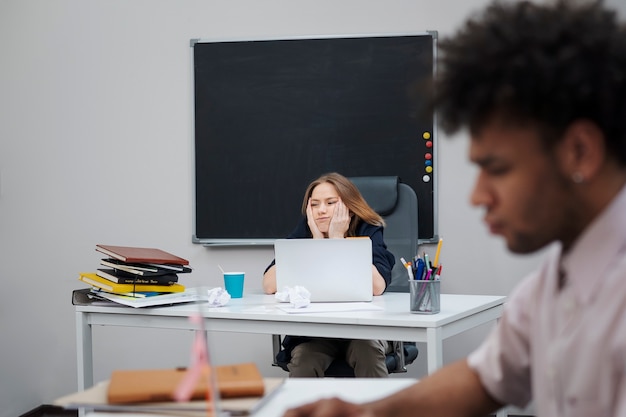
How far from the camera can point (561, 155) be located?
2.80 feet

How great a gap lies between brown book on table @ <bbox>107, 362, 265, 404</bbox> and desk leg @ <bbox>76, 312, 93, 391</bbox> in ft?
5.62

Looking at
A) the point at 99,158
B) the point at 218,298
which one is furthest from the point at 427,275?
the point at 99,158

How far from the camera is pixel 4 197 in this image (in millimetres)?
4367

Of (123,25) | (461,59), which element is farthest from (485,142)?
(123,25)

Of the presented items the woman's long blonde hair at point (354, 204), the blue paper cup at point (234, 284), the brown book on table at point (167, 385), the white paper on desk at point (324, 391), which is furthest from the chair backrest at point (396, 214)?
the brown book on table at point (167, 385)

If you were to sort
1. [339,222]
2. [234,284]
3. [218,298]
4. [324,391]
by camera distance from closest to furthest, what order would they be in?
[324,391] → [218,298] → [234,284] → [339,222]

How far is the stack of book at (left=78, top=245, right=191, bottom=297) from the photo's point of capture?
2764 millimetres

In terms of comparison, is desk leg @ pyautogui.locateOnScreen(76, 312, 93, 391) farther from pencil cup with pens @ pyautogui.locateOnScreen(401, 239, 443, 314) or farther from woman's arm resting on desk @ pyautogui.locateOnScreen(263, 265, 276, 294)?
pencil cup with pens @ pyautogui.locateOnScreen(401, 239, 443, 314)

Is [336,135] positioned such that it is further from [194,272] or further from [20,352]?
[20,352]

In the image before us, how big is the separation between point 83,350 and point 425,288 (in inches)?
51.2

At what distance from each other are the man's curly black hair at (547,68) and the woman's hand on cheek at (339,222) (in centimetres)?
229

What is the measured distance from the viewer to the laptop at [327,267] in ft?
8.47

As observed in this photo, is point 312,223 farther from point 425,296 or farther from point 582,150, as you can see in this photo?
point 582,150

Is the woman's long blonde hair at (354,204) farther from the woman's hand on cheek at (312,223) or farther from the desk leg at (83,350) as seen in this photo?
the desk leg at (83,350)
